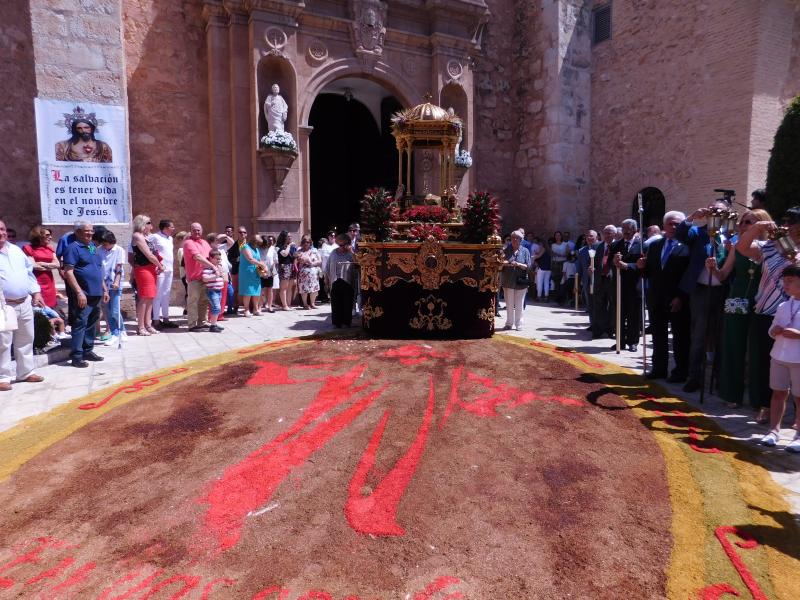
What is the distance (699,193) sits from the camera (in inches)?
489

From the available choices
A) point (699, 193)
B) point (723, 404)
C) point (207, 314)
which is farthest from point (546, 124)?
point (723, 404)

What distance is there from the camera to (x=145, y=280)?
8055 mm

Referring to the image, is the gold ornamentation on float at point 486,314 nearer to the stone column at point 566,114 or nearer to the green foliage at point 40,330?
the green foliage at point 40,330

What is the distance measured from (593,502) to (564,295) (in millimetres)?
10403

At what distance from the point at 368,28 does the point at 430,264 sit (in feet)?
24.7

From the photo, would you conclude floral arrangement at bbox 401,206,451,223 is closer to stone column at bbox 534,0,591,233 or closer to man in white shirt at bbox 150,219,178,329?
man in white shirt at bbox 150,219,178,329

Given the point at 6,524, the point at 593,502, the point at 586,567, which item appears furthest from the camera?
the point at 593,502

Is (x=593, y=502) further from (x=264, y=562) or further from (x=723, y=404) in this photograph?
(x=723, y=404)

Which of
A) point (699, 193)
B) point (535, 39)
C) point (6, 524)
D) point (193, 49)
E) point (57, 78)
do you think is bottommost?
point (6, 524)

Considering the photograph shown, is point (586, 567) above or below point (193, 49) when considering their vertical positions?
below

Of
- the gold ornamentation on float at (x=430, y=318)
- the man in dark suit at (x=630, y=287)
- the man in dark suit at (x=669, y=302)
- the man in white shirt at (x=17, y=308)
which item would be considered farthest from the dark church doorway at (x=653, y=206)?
the man in white shirt at (x=17, y=308)

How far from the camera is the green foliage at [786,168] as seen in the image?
874cm

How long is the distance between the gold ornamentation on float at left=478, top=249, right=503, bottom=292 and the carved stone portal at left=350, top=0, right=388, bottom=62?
719 cm

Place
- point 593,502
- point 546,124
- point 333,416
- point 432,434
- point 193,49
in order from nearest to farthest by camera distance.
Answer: point 593,502 < point 432,434 < point 333,416 < point 193,49 < point 546,124
